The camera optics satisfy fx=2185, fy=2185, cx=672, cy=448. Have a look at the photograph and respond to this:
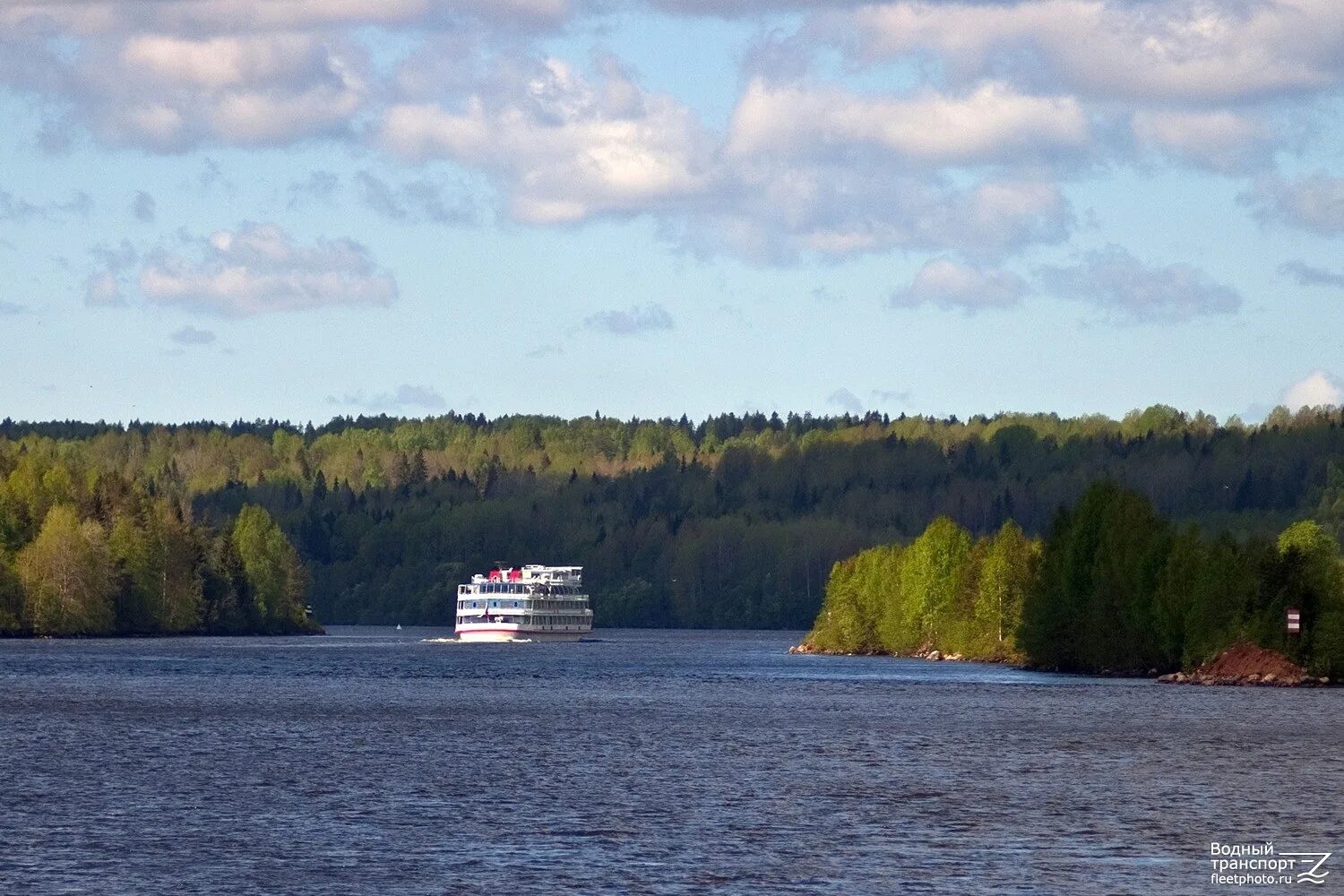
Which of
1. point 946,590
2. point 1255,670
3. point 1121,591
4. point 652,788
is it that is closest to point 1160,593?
point 1121,591

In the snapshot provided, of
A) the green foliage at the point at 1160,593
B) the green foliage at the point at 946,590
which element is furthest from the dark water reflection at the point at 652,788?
the green foliage at the point at 946,590

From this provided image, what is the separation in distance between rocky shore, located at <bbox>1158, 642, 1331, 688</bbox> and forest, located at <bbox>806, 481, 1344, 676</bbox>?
2.14ft

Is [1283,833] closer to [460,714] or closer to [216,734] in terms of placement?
[216,734]

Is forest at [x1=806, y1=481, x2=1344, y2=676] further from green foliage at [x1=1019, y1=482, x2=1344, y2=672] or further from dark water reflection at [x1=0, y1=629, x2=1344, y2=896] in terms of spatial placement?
dark water reflection at [x1=0, y1=629, x2=1344, y2=896]

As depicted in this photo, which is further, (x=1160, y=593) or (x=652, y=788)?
(x=1160, y=593)

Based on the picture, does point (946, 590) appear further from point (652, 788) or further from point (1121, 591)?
point (652, 788)

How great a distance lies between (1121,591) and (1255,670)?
1179 cm

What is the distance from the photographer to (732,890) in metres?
47.3

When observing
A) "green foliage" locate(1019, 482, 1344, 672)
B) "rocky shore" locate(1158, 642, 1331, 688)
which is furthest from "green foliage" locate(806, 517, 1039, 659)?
"rocky shore" locate(1158, 642, 1331, 688)

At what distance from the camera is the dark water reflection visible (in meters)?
50.0

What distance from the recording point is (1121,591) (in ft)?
456

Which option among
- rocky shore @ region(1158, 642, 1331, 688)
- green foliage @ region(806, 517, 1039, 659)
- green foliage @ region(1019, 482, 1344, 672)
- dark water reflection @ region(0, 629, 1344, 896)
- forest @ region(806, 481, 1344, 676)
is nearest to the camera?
dark water reflection @ region(0, 629, 1344, 896)

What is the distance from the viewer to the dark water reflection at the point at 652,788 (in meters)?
50.0

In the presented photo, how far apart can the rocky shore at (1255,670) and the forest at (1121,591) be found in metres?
0.65
